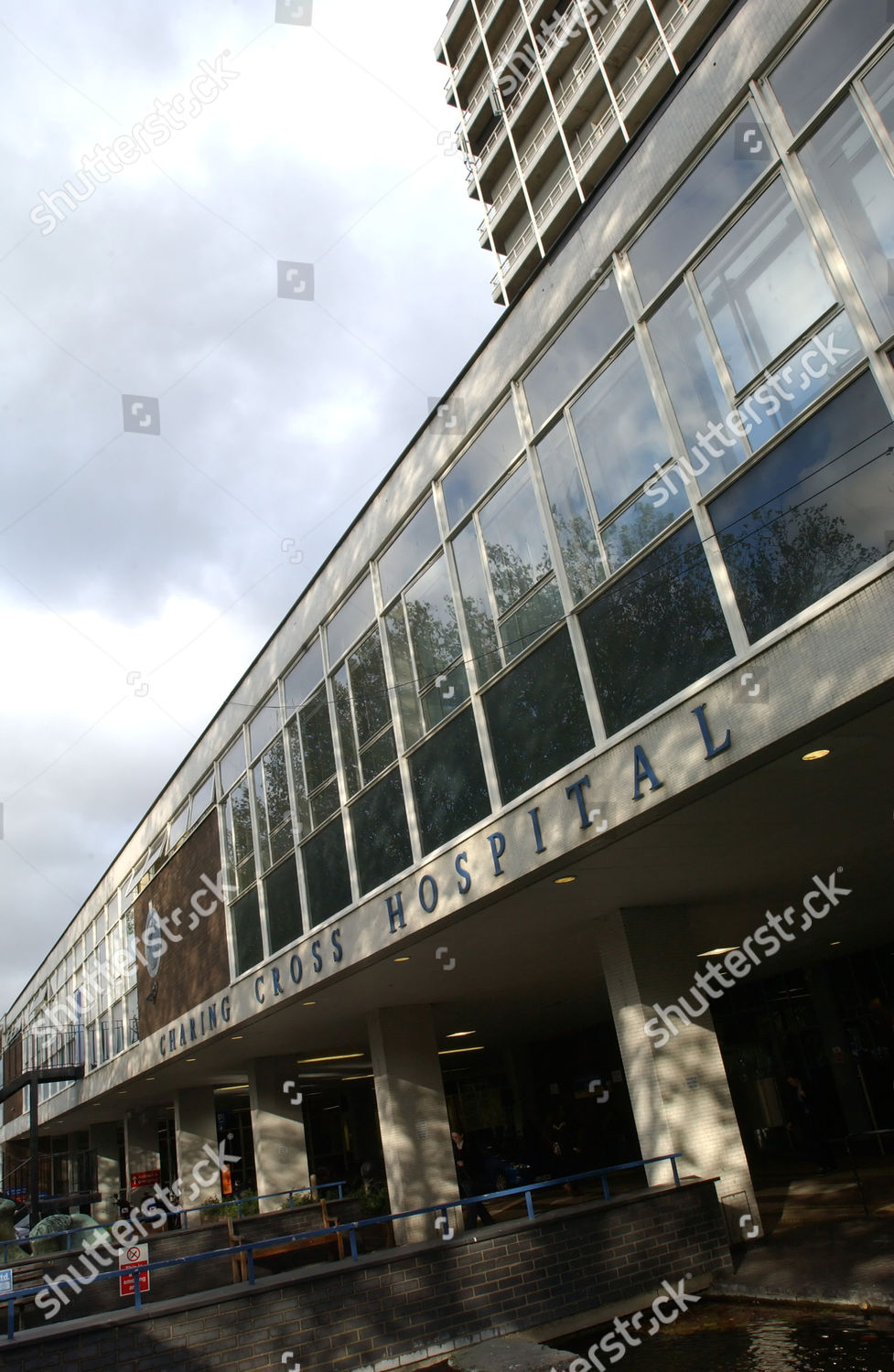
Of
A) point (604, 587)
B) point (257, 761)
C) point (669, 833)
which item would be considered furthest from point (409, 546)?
point (257, 761)

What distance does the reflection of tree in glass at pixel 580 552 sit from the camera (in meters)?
10.0

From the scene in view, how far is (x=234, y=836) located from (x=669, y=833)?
1252 cm

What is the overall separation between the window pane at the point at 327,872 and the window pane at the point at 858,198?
10.4 metres

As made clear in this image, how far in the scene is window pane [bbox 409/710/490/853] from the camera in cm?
1169

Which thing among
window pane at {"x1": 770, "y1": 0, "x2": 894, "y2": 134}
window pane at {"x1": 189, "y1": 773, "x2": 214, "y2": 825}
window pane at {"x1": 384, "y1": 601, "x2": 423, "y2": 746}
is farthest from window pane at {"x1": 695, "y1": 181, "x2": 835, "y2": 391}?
window pane at {"x1": 189, "y1": 773, "x2": 214, "y2": 825}

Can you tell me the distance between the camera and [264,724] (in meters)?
18.9

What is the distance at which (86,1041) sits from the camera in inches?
1323

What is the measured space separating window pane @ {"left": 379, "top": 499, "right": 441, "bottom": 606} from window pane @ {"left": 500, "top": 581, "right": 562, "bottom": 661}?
7.61 feet

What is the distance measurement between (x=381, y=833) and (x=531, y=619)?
448 centimetres

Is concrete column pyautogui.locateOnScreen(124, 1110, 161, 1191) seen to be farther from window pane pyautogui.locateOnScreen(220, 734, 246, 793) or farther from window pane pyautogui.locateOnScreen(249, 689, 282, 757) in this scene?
window pane pyautogui.locateOnScreen(249, 689, 282, 757)

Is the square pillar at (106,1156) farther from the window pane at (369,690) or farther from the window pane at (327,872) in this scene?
the window pane at (369,690)

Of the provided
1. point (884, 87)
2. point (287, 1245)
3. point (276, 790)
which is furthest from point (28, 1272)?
point (884, 87)

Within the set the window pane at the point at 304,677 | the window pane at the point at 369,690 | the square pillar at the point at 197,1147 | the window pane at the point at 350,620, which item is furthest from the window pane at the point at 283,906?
the square pillar at the point at 197,1147

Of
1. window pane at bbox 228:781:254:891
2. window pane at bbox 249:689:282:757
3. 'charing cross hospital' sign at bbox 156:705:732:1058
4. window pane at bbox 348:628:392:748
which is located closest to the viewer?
'charing cross hospital' sign at bbox 156:705:732:1058
